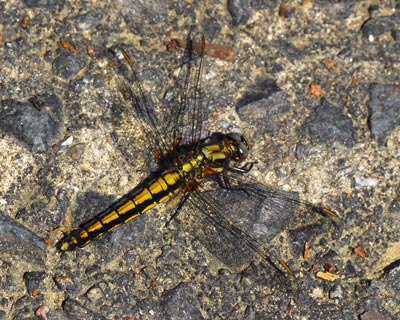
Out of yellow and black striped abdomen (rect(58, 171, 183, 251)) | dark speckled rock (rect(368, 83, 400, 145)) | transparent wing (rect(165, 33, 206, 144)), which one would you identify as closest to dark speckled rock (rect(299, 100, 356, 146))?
dark speckled rock (rect(368, 83, 400, 145))

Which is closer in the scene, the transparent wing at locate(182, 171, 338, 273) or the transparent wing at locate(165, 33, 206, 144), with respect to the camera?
the transparent wing at locate(182, 171, 338, 273)

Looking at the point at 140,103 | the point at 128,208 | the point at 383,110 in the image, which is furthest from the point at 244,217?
the point at 383,110

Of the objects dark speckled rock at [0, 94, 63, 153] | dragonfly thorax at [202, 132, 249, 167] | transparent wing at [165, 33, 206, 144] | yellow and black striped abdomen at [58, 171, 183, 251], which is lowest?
A: dragonfly thorax at [202, 132, 249, 167]

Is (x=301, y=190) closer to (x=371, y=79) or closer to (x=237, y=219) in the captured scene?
(x=237, y=219)

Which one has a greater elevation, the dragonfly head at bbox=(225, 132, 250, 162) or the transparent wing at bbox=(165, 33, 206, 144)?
the transparent wing at bbox=(165, 33, 206, 144)

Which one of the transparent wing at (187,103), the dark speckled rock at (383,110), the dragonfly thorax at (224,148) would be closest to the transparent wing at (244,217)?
the dragonfly thorax at (224,148)

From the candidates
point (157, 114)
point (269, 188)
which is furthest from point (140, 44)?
point (269, 188)

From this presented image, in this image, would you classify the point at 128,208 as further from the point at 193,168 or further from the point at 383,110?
the point at 383,110

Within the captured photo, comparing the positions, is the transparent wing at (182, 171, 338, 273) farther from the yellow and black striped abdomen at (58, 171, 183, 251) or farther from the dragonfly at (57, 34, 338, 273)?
the yellow and black striped abdomen at (58, 171, 183, 251)

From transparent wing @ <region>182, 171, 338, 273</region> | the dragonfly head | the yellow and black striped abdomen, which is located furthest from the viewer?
the dragonfly head
